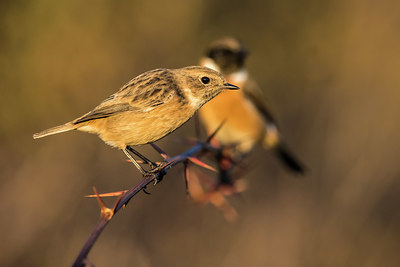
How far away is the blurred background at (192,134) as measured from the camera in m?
6.00

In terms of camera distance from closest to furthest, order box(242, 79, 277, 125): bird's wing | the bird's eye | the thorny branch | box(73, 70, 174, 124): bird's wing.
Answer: the thorny branch → box(73, 70, 174, 124): bird's wing → the bird's eye → box(242, 79, 277, 125): bird's wing

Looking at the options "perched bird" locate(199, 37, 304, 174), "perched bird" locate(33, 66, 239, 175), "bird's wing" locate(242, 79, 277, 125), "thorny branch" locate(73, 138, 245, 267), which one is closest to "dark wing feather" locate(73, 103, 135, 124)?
"perched bird" locate(33, 66, 239, 175)

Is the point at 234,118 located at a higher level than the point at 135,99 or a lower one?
lower

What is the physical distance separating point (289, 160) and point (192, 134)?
163cm

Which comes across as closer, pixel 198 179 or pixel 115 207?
pixel 115 207

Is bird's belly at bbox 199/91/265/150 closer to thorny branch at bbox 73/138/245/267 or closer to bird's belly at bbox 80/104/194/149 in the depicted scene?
thorny branch at bbox 73/138/245/267

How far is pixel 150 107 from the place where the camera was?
9.20 ft

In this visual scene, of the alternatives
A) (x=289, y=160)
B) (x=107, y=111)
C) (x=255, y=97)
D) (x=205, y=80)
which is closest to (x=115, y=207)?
(x=107, y=111)

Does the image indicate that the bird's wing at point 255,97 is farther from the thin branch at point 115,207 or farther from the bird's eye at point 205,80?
the thin branch at point 115,207

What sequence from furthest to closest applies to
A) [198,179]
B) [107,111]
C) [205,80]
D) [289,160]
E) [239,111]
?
[289,160] < [239,111] < [198,179] < [205,80] < [107,111]

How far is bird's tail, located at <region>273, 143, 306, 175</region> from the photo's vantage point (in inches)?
295

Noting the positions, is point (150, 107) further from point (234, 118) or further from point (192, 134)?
point (192, 134)

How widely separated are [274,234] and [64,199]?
2.91m

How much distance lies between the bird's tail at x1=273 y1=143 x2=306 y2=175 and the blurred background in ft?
0.97
